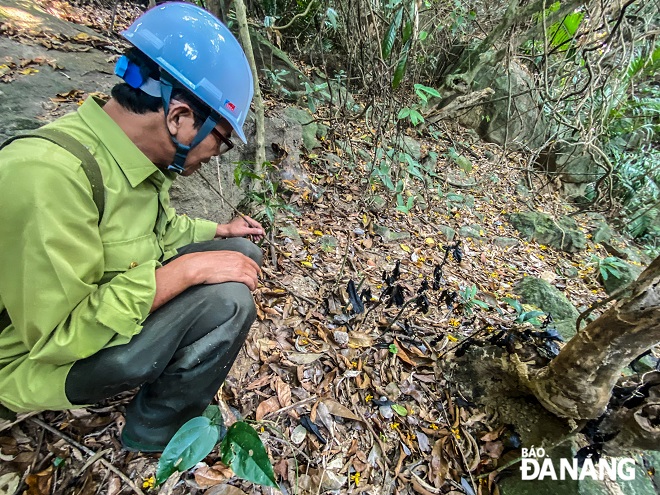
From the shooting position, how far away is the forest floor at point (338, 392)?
1562 millimetres

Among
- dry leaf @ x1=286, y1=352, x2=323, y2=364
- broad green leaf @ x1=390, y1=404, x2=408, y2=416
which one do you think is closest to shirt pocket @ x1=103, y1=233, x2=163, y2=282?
dry leaf @ x1=286, y1=352, x2=323, y2=364

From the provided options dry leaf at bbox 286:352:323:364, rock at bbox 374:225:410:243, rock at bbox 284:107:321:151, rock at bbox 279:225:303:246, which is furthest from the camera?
rock at bbox 284:107:321:151

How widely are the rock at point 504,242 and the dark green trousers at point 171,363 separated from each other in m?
4.40

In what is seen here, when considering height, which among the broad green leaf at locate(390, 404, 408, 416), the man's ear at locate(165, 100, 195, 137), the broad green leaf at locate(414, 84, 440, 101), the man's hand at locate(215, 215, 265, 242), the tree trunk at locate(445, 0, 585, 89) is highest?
the tree trunk at locate(445, 0, 585, 89)

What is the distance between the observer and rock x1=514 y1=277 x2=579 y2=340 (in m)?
3.43

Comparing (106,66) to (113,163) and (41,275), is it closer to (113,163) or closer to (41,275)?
(113,163)

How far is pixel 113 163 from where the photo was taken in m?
1.31

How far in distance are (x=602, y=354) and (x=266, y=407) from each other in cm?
175

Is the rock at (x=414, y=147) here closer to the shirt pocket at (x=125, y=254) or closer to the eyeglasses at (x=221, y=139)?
the eyeglasses at (x=221, y=139)

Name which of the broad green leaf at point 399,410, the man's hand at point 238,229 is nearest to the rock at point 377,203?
the man's hand at point 238,229

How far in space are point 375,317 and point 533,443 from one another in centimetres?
122

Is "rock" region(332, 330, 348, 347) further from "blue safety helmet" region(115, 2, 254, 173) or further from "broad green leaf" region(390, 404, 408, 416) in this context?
"blue safety helmet" region(115, 2, 254, 173)

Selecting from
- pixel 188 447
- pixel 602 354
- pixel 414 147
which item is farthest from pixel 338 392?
pixel 414 147

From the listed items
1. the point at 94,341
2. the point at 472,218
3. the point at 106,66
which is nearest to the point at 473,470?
the point at 94,341
